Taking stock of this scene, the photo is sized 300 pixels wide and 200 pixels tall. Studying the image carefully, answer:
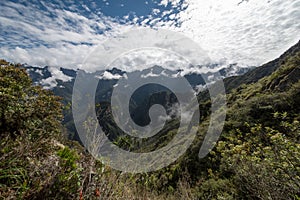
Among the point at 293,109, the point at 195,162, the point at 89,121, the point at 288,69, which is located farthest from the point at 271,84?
the point at 89,121

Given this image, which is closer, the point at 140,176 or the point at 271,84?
the point at 140,176

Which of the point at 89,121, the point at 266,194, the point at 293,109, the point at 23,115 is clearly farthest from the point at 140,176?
the point at 293,109

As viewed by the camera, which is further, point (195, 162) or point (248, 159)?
point (195, 162)

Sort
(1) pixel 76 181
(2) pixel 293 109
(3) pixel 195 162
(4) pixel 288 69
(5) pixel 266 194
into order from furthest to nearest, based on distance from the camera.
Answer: (4) pixel 288 69 → (3) pixel 195 162 → (2) pixel 293 109 → (5) pixel 266 194 → (1) pixel 76 181

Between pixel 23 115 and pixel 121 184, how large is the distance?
4296 millimetres

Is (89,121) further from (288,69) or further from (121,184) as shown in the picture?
(288,69)

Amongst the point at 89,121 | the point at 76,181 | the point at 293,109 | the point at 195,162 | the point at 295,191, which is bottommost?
the point at 195,162

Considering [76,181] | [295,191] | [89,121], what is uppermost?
[89,121]

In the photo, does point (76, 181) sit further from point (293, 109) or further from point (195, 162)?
point (195, 162)

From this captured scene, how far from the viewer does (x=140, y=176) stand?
374 centimetres

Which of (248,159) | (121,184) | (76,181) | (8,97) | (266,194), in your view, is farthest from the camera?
(8,97)

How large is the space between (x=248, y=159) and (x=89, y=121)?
3.34 m

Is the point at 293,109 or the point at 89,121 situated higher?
the point at 89,121

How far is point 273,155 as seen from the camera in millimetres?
3555
